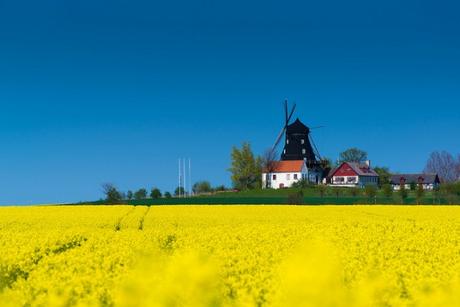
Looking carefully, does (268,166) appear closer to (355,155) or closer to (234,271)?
(355,155)

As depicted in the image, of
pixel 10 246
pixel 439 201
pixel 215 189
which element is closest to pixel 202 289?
pixel 10 246

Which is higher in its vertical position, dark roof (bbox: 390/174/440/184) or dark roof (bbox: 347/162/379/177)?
dark roof (bbox: 347/162/379/177)

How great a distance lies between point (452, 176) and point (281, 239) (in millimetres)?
139043

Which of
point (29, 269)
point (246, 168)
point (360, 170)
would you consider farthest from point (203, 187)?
point (29, 269)

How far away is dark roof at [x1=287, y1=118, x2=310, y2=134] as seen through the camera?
5556 inches

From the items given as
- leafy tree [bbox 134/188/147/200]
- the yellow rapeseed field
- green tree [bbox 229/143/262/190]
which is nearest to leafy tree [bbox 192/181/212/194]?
green tree [bbox 229/143/262/190]

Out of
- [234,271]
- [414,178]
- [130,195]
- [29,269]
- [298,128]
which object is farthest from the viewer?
[414,178]

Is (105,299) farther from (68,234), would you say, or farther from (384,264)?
(68,234)

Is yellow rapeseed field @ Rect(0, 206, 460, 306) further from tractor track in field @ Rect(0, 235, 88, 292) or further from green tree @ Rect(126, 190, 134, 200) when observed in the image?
green tree @ Rect(126, 190, 134, 200)

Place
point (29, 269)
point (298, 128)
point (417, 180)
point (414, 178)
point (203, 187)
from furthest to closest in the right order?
point (414, 178), point (417, 180), point (298, 128), point (203, 187), point (29, 269)

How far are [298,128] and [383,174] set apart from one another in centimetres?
2430

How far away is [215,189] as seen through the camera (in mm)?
119875

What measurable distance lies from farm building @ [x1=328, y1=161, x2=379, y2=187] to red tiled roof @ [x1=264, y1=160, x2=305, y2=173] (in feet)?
25.6

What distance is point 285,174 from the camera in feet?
439
